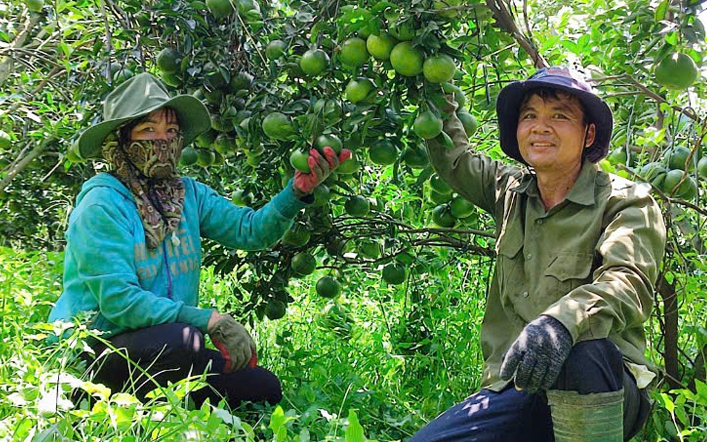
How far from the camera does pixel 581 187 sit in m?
2.41

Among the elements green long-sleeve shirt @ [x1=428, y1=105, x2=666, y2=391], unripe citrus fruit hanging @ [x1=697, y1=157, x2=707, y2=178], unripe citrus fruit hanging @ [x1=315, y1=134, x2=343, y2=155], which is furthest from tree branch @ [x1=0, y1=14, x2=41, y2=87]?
unripe citrus fruit hanging @ [x1=697, y1=157, x2=707, y2=178]

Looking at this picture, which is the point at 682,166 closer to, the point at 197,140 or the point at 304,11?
the point at 304,11

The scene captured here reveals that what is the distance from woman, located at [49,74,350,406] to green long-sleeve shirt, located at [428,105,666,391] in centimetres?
51

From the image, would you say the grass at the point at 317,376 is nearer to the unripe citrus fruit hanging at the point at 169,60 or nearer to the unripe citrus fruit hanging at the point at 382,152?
the unripe citrus fruit hanging at the point at 382,152

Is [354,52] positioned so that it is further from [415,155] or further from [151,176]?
[151,176]

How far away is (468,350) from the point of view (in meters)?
3.68

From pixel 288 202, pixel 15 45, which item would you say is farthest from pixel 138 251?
pixel 15 45

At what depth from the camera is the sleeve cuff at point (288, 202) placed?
9.63 feet

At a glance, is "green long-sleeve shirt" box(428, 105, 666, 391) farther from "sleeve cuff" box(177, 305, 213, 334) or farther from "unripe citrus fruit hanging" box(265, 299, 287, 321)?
"unripe citrus fruit hanging" box(265, 299, 287, 321)

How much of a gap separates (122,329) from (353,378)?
1.01m

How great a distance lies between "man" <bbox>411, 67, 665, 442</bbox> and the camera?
198cm

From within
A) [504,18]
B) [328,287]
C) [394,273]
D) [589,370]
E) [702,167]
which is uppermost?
[504,18]

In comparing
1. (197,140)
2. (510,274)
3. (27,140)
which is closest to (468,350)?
(510,274)

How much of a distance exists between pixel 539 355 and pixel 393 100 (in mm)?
910
